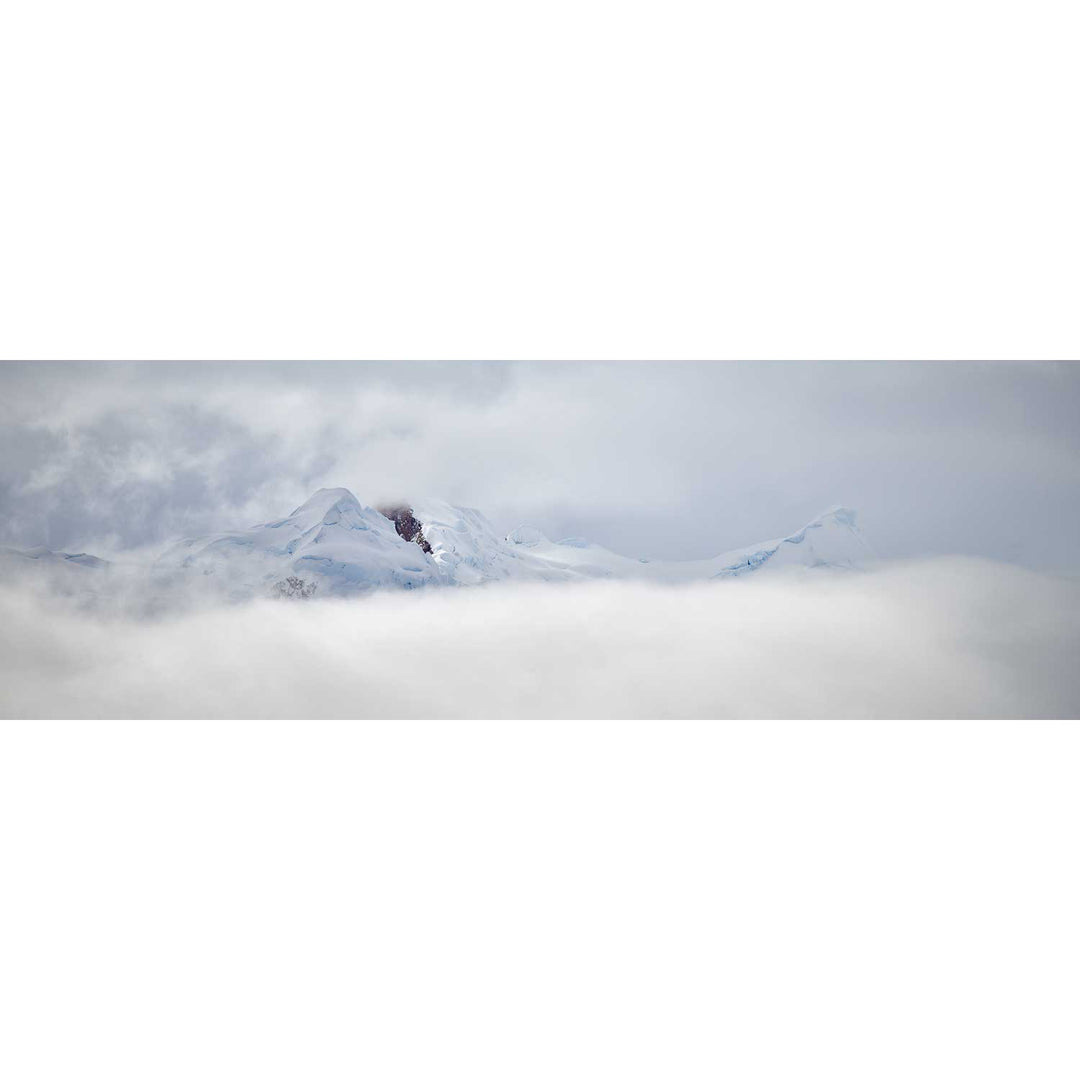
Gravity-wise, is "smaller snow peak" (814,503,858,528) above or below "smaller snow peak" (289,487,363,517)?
below

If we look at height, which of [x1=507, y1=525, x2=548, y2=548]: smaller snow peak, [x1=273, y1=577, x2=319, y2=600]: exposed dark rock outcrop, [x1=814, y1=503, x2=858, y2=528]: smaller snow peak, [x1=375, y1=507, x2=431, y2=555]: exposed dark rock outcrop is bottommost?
[x1=273, y1=577, x2=319, y2=600]: exposed dark rock outcrop

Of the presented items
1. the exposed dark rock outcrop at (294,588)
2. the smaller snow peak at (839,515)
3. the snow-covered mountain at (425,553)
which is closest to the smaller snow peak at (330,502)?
the snow-covered mountain at (425,553)

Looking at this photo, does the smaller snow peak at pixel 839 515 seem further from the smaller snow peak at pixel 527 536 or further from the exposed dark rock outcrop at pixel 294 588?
the exposed dark rock outcrop at pixel 294 588

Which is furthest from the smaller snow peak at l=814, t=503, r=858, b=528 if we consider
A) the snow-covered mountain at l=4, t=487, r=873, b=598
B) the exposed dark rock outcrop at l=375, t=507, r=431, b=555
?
the exposed dark rock outcrop at l=375, t=507, r=431, b=555

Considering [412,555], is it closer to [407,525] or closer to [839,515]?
[407,525]

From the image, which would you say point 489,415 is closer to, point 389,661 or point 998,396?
point 389,661

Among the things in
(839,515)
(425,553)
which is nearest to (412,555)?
(425,553)

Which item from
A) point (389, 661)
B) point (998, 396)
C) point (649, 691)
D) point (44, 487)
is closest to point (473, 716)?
point (389, 661)

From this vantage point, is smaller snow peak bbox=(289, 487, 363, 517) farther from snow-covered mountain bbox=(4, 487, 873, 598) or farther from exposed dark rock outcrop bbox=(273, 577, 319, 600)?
exposed dark rock outcrop bbox=(273, 577, 319, 600)
